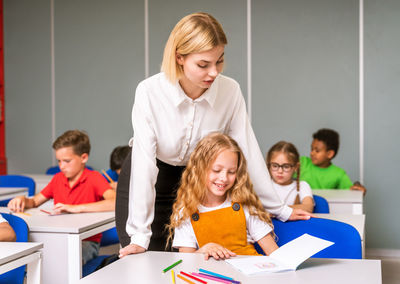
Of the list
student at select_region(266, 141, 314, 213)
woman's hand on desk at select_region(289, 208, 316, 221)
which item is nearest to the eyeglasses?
student at select_region(266, 141, 314, 213)

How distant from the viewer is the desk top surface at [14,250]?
161cm

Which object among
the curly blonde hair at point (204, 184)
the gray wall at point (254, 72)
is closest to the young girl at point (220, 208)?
the curly blonde hair at point (204, 184)

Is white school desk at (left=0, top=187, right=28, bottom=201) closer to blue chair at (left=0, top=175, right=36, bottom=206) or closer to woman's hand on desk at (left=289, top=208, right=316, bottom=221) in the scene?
blue chair at (left=0, top=175, right=36, bottom=206)

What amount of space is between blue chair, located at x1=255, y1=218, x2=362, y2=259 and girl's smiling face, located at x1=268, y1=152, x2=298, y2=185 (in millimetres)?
1110

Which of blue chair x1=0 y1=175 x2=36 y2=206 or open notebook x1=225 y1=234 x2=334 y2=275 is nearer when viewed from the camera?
open notebook x1=225 y1=234 x2=334 y2=275

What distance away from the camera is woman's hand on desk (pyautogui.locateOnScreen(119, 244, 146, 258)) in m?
1.57

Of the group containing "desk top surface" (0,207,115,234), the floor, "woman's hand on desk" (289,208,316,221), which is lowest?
the floor

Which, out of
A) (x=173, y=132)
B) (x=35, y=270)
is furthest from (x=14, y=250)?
(x=173, y=132)

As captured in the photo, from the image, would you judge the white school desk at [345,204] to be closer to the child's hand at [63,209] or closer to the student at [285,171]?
the student at [285,171]

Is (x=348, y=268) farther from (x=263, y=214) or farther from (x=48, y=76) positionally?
(x=48, y=76)

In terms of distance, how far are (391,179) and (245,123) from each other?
10.6ft

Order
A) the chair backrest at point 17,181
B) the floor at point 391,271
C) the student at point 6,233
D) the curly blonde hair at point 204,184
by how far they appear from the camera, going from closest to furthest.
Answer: the curly blonde hair at point 204,184, the student at point 6,233, the floor at point 391,271, the chair backrest at point 17,181

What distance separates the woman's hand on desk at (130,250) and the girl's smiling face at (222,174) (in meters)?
0.36

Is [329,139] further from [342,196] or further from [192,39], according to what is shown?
[192,39]
